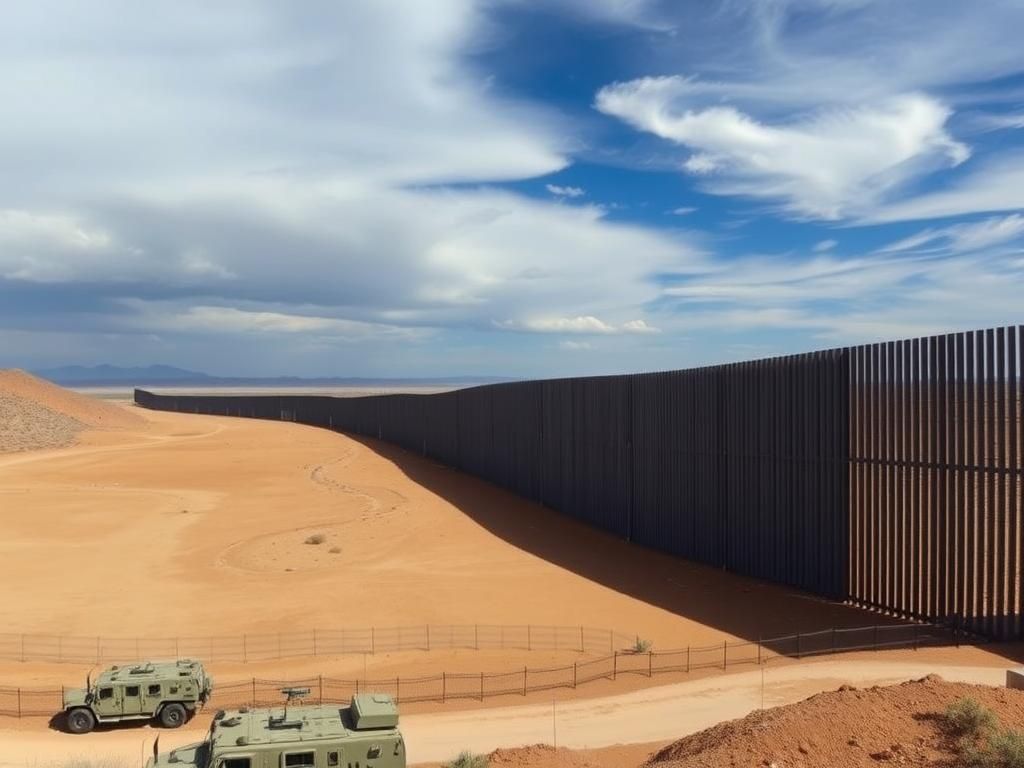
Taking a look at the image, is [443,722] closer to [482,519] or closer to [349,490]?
[482,519]

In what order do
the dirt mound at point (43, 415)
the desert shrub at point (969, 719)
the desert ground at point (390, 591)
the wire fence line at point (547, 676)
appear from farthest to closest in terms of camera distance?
the dirt mound at point (43, 415) → the wire fence line at point (547, 676) → the desert ground at point (390, 591) → the desert shrub at point (969, 719)

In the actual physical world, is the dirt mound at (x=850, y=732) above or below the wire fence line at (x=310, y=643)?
above

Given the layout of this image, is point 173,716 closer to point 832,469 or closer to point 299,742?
point 299,742

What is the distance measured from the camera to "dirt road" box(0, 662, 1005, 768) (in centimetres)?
1526

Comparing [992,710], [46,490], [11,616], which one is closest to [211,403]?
[46,490]

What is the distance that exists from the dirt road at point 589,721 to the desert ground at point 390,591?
0.06 meters

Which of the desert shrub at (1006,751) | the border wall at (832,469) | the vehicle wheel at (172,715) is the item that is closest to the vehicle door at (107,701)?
the vehicle wheel at (172,715)

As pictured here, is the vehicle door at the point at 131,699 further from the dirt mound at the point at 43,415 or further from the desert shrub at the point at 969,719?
the dirt mound at the point at 43,415

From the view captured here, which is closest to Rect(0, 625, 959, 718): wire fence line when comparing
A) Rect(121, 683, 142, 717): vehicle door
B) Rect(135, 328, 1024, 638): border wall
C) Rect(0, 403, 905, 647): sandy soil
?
Rect(0, 403, 905, 647): sandy soil

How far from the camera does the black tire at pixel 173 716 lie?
54.5 ft

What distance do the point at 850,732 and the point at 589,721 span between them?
585cm

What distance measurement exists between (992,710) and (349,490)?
3997 centimetres

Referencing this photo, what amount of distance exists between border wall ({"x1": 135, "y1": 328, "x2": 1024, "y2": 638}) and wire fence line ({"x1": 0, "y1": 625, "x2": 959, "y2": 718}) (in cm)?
201

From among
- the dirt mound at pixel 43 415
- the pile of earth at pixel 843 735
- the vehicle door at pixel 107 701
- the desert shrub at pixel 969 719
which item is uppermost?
the dirt mound at pixel 43 415
